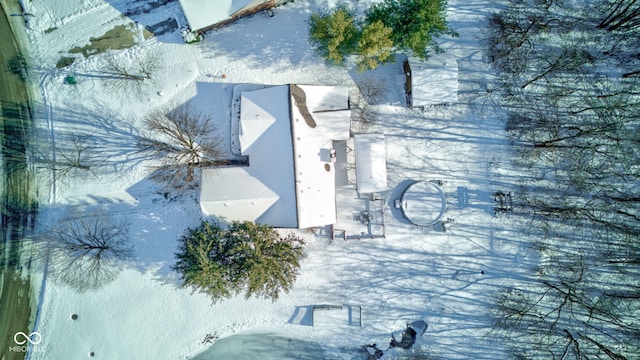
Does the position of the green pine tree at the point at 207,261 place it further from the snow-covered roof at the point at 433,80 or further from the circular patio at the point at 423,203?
the snow-covered roof at the point at 433,80

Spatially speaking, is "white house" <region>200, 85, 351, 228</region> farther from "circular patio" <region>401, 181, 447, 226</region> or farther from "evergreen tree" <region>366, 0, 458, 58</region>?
"evergreen tree" <region>366, 0, 458, 58</region>

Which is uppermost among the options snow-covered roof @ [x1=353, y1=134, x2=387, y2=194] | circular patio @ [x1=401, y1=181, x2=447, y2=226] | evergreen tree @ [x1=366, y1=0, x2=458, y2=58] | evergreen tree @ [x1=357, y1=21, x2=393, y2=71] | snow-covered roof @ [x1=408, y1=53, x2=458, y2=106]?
evergreen tree @ [x1=366, y1=0, x2=458, y2=58]

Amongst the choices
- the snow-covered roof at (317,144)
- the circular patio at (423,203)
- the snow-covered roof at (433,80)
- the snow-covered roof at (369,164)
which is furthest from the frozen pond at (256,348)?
the snow-covered roof at (433,80)

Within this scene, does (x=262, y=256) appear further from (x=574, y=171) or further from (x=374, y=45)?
(x=574, y=171)

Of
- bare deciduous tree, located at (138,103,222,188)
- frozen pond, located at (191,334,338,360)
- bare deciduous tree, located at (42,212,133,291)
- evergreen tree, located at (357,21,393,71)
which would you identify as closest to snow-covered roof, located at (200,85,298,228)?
bare deciduous tree, located at (138,103,222,188)

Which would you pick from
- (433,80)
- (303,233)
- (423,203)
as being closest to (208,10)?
(433,80)

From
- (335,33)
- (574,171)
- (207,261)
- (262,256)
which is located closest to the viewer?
(207,261)
